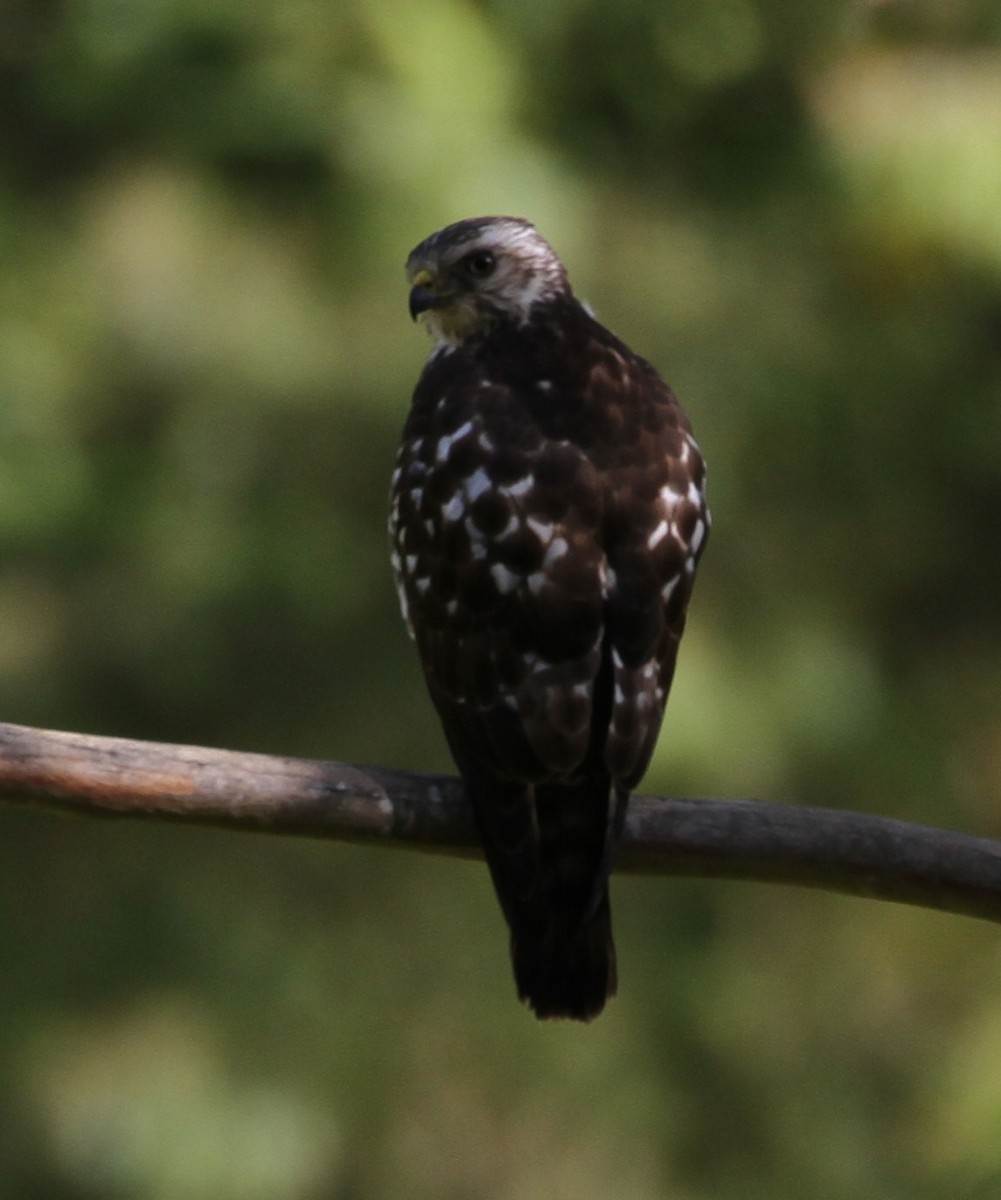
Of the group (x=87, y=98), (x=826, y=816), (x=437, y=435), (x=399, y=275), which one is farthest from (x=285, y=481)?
(x=826, y=816)

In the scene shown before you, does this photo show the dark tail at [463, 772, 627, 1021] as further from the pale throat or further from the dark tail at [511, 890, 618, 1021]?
the pale throat

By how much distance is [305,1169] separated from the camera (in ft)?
24.5

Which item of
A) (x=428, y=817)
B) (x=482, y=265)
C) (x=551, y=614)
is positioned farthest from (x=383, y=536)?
(x=428, y=817)

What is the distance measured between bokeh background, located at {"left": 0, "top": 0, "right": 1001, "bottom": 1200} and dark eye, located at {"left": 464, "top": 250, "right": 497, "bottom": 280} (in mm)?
2122

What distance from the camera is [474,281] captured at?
4.64 m

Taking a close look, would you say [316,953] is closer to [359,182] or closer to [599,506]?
[359,182]

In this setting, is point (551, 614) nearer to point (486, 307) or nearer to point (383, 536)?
point (486, 307)

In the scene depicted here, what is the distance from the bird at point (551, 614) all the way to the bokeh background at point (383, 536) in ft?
9.41

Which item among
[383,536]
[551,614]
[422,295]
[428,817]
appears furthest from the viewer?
[383,536]

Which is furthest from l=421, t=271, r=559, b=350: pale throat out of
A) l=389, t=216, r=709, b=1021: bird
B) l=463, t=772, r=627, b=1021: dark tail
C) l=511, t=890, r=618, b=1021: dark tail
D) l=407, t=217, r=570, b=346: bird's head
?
l=511, t=890, r=618, b=1021: dark tail

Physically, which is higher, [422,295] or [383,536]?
[422,295]

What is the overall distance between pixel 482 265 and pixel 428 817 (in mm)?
1447

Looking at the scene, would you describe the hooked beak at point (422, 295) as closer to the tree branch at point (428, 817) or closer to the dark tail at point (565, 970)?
the tree branch at point (428, 817)

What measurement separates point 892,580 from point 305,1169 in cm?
288
